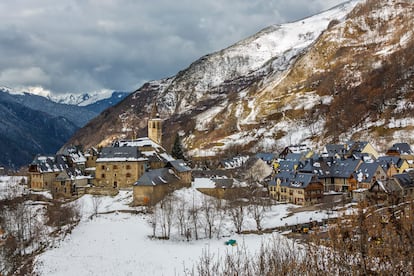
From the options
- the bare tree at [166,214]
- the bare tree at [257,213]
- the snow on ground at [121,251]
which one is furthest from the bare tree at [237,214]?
the bare tree at [166,214]

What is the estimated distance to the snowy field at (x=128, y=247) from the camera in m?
48.9

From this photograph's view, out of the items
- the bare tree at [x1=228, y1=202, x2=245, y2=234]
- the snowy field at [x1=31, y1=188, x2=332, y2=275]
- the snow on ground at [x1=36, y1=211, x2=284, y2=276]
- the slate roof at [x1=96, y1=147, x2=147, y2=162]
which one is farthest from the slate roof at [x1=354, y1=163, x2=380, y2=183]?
the slate roof at [x1=96, y1=147, x2=147, y2=162]

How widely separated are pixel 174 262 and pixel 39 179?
1910 inches

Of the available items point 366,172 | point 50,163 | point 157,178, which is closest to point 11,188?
point 50,163

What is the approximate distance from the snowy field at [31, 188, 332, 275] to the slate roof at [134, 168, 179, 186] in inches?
203

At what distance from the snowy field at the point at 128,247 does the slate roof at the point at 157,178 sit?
5145 mm

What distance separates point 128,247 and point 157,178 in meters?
22.6

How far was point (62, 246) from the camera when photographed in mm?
56406

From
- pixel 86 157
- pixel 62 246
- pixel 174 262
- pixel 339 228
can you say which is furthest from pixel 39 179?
pixel 339 228

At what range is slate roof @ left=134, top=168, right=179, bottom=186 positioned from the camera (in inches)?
2994

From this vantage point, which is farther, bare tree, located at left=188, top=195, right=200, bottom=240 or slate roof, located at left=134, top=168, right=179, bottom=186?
slate roof, located at left=134, top=168, right=179, bottom=186

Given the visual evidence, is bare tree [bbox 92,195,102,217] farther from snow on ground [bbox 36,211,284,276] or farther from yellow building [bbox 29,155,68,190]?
yellow building [bbox 29,155,68,190]

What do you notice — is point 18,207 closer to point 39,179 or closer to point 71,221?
point 71,221

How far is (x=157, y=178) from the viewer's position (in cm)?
7844
